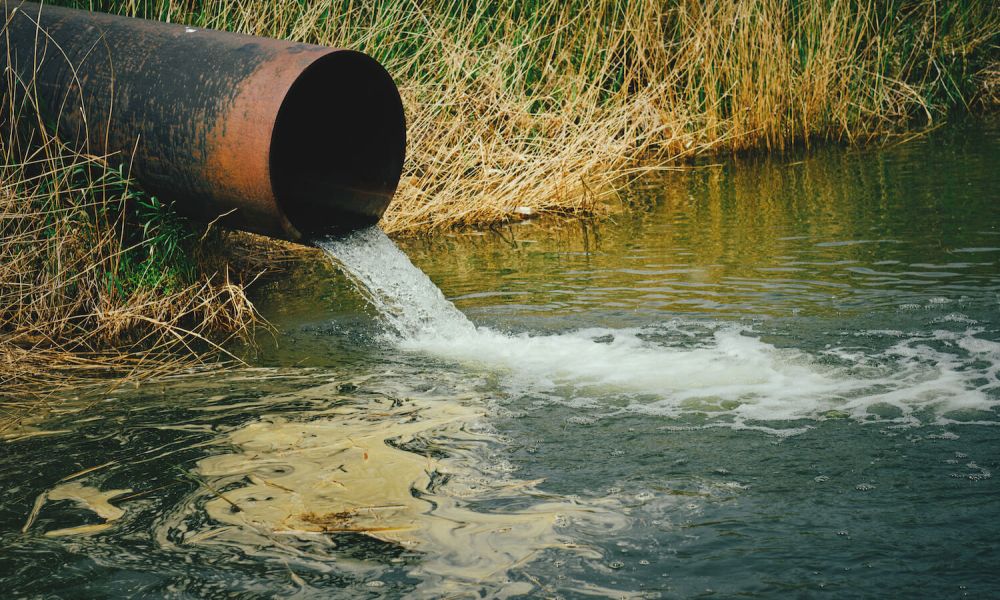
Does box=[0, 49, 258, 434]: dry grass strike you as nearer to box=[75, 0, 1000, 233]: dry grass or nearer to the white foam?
the white foam

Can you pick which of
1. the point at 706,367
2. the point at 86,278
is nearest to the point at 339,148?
the point at 86,278

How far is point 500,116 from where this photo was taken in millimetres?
7484

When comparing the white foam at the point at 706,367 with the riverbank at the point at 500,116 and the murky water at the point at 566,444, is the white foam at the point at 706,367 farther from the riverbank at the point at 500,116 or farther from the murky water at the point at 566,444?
the riverbank at the point at 500,116

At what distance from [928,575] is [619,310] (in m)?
2.57

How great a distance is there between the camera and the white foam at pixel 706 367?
348 cm

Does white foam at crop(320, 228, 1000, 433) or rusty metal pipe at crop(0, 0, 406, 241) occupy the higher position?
rusty metal pipe at crop(0, 0, 406, 241)

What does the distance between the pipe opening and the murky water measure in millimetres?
264

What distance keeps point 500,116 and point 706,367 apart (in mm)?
3929

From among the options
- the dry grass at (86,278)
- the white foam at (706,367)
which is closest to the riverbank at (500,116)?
the dry grass at (86,278)

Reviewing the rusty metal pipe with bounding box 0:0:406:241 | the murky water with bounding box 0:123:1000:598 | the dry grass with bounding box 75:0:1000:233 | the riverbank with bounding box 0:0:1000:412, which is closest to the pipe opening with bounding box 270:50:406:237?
the rusty metal pipe with bounding box 0:0:406:241

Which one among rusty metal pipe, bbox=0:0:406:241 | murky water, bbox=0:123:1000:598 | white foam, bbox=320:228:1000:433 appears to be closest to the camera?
murky water, bbox=0:123:1000:598

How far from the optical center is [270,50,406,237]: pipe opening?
492cm

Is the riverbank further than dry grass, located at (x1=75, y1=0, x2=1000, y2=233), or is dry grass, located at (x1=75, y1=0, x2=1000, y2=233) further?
dry grass, located at (x1=75, y1=0, x2=1000, y2=233)

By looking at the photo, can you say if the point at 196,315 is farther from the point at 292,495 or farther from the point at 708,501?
the point at 708,501
